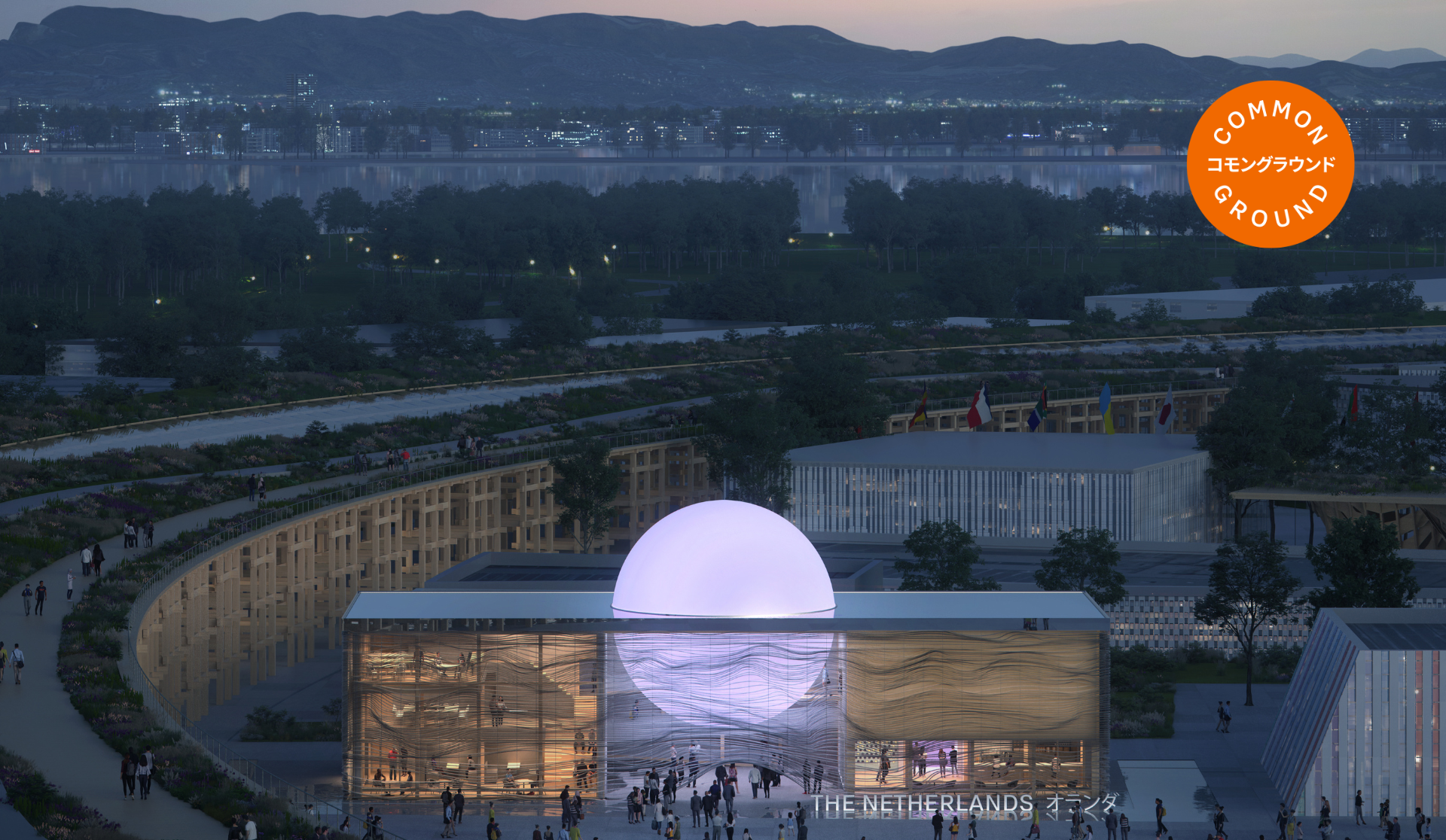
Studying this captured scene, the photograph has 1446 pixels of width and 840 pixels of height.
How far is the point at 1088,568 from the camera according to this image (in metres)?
54.8

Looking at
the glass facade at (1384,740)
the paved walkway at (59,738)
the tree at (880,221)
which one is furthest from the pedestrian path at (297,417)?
the tree at (880,221)

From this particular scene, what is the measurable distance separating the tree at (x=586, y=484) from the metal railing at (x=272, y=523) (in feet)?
3.98

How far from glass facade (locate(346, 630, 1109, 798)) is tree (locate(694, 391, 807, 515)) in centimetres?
3414

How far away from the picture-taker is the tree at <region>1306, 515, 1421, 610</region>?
4844 cm

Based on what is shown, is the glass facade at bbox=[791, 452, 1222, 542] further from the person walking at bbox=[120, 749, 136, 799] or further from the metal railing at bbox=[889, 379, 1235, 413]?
the person walking at bbox=[120, 749, 136, 799]

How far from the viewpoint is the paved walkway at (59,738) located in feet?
101

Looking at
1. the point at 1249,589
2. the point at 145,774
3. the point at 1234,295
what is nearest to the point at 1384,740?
the point at 1249,589

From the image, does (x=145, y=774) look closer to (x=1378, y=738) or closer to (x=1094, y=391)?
(x=1378, y=738)

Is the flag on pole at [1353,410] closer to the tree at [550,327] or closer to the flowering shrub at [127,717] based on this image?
the tree at [550,327]

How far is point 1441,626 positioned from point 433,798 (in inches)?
974

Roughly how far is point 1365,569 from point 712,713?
22.7m

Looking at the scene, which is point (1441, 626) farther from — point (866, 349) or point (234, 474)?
point (866, 349)

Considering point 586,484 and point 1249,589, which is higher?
point 586,484

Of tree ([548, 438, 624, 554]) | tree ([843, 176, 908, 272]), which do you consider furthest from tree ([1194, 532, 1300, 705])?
tree ([843, 176, 908, 272])
